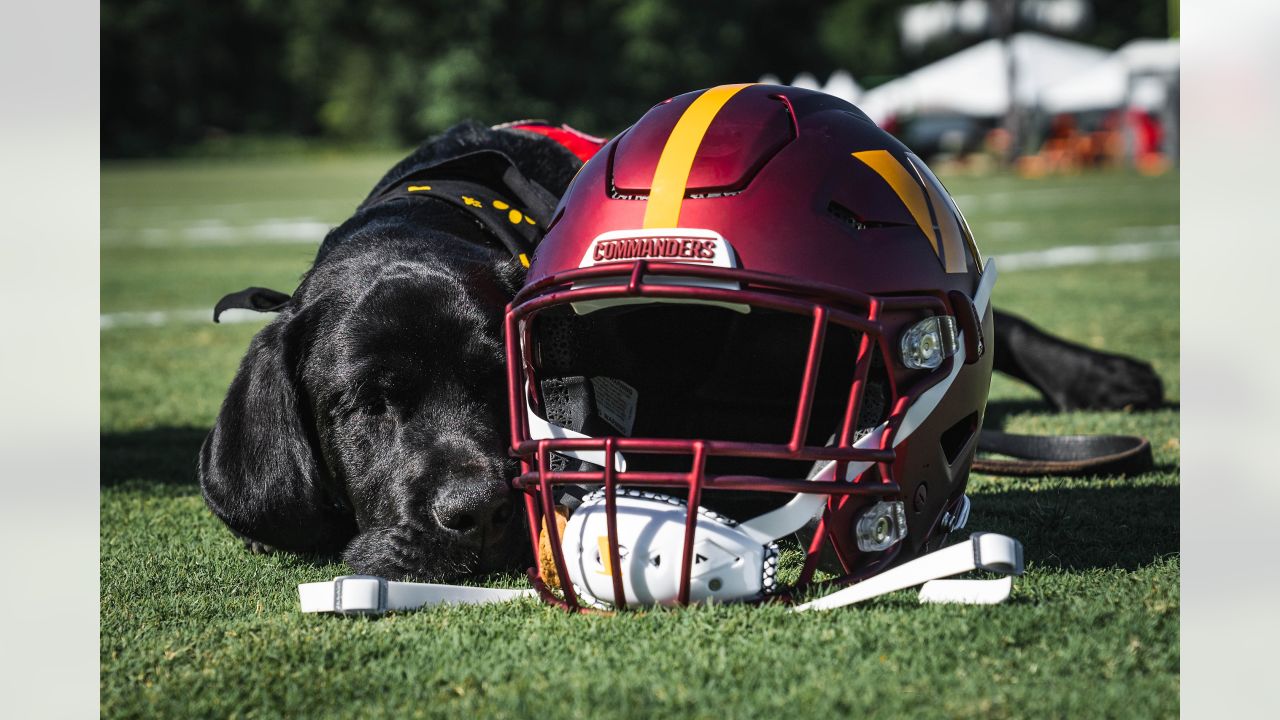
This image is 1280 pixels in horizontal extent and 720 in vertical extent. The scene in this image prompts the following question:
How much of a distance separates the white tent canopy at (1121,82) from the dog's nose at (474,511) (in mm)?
28550

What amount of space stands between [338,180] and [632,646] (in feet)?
97.6

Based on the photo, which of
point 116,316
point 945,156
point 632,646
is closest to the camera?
point 632,646

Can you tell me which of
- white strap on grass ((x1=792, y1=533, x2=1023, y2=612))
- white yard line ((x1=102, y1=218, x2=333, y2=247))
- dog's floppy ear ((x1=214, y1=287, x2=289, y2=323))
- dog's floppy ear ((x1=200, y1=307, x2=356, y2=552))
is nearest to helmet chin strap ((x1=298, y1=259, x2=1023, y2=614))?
white strap on grass ((x1=792, y1=533, x2=1023, y2=612))

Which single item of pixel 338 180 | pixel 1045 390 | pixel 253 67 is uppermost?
pixel 253 67

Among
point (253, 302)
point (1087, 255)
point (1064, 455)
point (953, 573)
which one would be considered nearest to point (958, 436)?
point (953, 573)

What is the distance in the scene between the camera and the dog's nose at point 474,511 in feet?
8.95

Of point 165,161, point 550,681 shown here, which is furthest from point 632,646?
point 165,161

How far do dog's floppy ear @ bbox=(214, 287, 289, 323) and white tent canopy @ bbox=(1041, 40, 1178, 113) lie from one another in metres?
28.1

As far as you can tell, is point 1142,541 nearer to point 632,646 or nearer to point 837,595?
point 837,595

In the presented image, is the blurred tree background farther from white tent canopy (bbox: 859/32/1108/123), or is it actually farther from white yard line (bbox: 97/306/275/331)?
white yard line (bbox: 97/306/275/331)

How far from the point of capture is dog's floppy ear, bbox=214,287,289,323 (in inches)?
135

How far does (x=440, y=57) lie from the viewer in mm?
49000

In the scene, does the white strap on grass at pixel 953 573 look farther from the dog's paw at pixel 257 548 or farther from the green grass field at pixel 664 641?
the dog's paw at pixel 257 548

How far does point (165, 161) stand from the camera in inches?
1807
